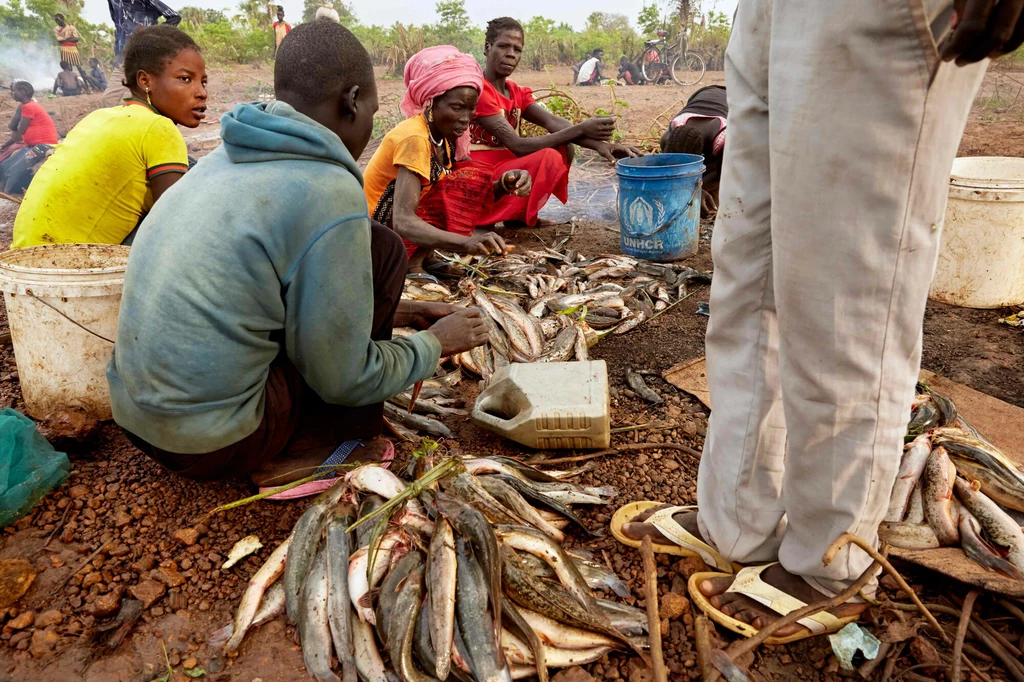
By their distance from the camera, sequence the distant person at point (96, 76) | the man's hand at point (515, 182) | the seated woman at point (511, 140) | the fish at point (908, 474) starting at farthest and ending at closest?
1. the distant person at point (96, 76)
2. the seated woman at point (511, 140)
3. the man's hand at point (515, 182)
4. the fish at point (908, 474)

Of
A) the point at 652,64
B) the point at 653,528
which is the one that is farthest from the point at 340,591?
the point at 652,64

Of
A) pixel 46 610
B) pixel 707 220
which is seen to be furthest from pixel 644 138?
pixel 46 610

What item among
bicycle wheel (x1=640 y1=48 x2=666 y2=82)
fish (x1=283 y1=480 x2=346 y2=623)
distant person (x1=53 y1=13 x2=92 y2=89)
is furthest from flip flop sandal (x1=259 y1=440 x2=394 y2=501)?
bicycle wheel (x1=640 y1=48 x2=666 y2=82)

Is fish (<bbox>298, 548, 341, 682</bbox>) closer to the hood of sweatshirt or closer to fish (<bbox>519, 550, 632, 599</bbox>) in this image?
fish (<bbox>519, 550, 632, 599</bbox>)

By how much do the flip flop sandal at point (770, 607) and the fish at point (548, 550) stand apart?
374 millimetres

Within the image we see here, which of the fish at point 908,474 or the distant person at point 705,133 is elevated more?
the distant person at point 705,133

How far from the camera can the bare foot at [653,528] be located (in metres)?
2.28

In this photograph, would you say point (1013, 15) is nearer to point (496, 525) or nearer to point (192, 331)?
point (496, 525)

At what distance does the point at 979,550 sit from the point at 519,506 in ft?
4.87

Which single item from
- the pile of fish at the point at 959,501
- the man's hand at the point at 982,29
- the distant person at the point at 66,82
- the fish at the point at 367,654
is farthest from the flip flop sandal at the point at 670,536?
the distant person at the point at 66,82

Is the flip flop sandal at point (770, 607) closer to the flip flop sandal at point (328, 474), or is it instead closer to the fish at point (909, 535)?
the fish at point (909, 535)

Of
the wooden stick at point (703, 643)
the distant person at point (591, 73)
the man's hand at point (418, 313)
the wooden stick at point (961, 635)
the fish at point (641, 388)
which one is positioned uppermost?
the distant person at point (591, 73)

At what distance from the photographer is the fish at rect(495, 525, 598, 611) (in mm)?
2137

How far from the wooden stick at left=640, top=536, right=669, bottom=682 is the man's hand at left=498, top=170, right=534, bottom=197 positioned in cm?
413
